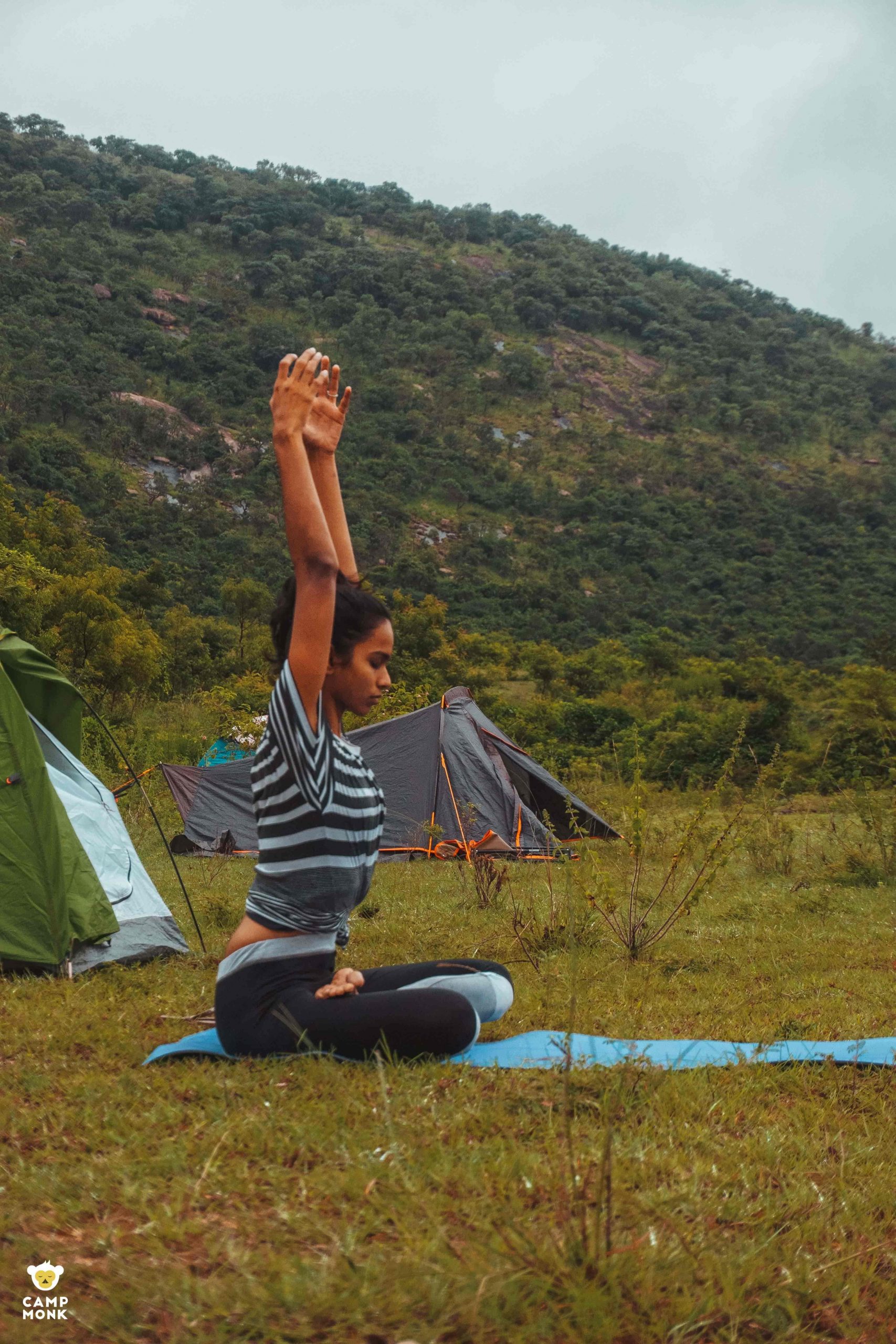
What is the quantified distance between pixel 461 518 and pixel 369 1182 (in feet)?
136

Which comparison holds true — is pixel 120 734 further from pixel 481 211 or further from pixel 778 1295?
pixel 481 211

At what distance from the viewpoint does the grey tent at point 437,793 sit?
9.68 metres

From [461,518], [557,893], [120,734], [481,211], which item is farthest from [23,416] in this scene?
[481,211]

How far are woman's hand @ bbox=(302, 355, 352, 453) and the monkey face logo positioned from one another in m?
1.93

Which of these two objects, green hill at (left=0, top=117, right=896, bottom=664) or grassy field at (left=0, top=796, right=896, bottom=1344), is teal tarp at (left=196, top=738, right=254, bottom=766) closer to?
grassy field at (left=0, top=796, right=896, bottom=1344)

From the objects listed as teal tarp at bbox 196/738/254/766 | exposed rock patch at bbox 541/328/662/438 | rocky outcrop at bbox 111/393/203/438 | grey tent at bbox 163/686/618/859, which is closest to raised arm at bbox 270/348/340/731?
grey tent at bbox 163/686/618/859

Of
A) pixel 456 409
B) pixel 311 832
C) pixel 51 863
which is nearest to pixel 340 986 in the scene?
pixel 311 832

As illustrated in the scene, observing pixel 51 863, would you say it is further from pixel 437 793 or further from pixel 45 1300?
pixel 437 793

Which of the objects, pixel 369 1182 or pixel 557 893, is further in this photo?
pixel 557 893

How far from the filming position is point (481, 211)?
84.4m

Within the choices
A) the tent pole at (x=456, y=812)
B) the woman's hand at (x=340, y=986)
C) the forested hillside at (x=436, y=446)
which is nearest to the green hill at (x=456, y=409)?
the forested hillside at (x=436, y=446)

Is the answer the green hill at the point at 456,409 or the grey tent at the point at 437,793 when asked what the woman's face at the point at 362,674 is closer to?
the grey tent at the point at 437,793

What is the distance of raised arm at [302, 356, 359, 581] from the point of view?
9.62 ft

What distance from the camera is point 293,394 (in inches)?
105
